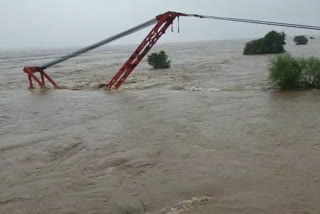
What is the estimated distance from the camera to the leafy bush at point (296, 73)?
548 inches

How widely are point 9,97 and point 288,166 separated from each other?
14.7 m

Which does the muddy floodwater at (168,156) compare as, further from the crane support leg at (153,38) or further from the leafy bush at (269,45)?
the leafy bush at (269,45)

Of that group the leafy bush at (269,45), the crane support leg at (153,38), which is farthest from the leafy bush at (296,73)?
the leafy bush at (269,45)

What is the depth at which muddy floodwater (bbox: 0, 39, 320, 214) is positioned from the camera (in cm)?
526

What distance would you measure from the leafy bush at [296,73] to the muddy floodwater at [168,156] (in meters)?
0.85

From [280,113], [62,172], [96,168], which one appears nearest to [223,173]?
[96,168]

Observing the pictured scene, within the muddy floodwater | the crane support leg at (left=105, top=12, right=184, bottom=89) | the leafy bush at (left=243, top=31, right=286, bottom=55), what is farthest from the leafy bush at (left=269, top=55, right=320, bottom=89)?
the leafy bush at (left=243, top=31, right=286, bottom=55)

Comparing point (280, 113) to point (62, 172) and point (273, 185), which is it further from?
point (62, 172)

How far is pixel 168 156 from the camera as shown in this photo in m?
7.29

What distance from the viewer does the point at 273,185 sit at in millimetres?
5512

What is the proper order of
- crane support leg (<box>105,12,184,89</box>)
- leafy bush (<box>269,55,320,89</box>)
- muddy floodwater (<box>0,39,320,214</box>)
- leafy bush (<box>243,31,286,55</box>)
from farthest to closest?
leafy bush (<box>243,31,286,55</box>) < crane support leg (<box>105,12,184,89</box>) < leafy bush (<box>269,55,320,89</box>) < muddy floodwater (<box>0,39,320,214</box>)

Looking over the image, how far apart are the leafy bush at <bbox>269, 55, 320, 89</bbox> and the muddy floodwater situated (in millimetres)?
846

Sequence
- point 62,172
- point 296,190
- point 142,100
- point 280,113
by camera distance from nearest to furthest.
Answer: point 296,190 < point 62,172 < point 280,113 < point 142,100

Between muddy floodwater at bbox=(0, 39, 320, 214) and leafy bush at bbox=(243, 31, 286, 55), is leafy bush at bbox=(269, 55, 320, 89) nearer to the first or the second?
muddy floodwater at bbox=(0, 39, 320, 214)
